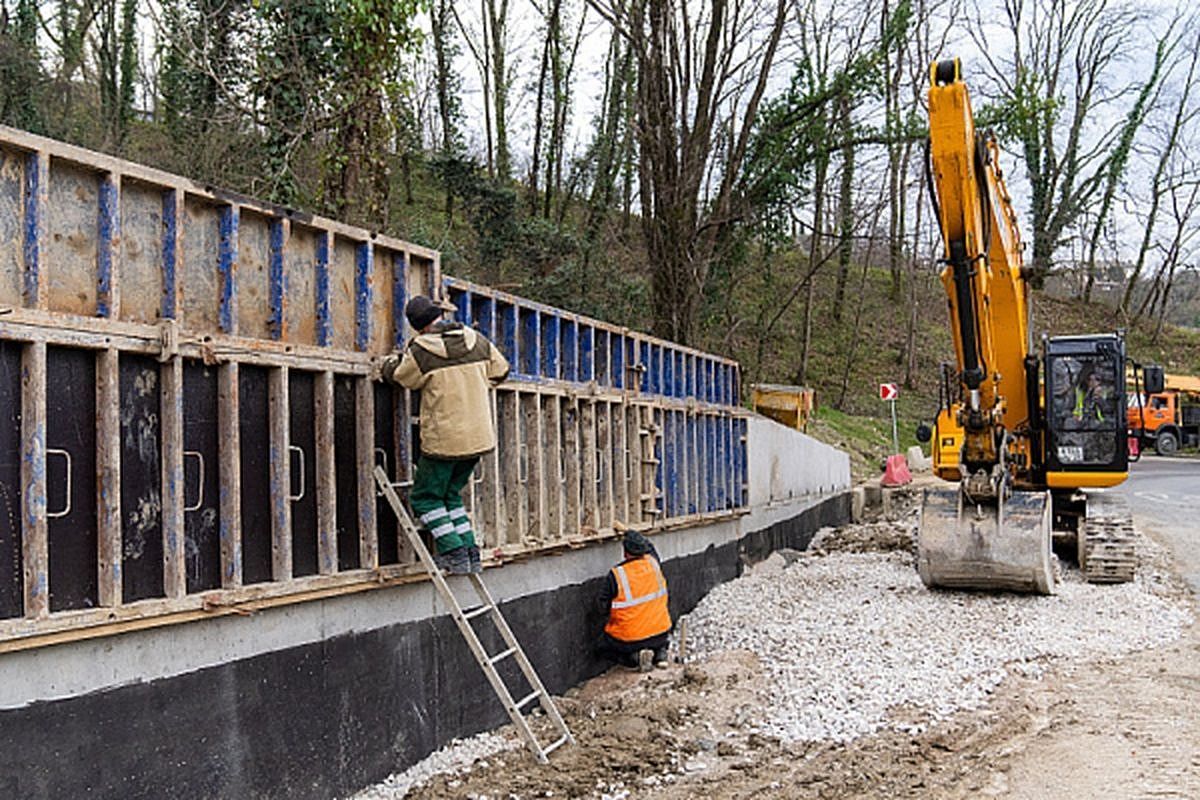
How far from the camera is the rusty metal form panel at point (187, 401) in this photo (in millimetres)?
3980

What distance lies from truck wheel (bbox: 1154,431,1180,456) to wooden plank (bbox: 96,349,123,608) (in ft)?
110

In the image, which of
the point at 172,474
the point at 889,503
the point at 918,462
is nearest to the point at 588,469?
the point at 172,474

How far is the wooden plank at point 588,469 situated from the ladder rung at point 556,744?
225 centimetres

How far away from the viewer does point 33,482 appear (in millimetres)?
3920

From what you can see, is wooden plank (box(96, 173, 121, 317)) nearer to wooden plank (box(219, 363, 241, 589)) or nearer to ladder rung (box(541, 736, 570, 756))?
wooden plank (box(219, 363, 241, 589))

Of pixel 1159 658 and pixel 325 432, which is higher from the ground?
pixel 325 432

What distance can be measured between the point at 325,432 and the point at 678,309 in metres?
11.0

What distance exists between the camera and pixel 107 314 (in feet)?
14.1

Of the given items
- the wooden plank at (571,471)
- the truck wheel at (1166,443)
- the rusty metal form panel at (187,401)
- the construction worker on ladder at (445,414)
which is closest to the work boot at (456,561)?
the construction worker on ladder at (445,414)

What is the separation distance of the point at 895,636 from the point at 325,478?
5481 millimetres

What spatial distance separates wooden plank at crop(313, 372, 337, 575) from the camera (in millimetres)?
5426

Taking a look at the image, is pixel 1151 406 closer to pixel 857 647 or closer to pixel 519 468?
pixel 857 647

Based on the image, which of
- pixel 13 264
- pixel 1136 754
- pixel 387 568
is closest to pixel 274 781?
pixel 387 568

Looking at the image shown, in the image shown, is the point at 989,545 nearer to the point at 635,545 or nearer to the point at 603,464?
the point at 635,545
